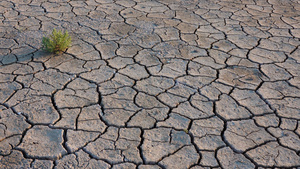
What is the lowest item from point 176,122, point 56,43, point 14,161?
point 14,161

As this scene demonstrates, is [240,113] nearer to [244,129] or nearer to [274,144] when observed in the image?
[244,129]

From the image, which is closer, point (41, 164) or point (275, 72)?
point (41, 164)

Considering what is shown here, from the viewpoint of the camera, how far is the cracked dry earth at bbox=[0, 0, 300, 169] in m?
2.81

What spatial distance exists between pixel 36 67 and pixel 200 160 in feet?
8.02

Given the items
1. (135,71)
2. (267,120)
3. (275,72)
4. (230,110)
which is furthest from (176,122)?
(275,72)

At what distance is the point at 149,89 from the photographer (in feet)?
12.0

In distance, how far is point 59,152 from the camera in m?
2.78

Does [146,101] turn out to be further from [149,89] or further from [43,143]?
[43,143]

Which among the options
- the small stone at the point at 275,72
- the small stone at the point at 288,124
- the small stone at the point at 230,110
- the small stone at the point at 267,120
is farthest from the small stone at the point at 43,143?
the small stone at the point at 275,72

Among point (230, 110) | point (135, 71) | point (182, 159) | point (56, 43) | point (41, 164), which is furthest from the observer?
point (56, 43)

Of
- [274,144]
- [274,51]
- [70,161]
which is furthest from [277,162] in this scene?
[274,51]

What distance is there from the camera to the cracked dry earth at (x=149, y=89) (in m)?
2.81

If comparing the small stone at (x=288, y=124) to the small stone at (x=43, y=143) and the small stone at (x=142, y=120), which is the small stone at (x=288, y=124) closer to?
the small stone at (x=142, y=120)

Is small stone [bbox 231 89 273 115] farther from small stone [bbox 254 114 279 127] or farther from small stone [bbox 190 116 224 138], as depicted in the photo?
small stone [bbox 190 116 224 138]
